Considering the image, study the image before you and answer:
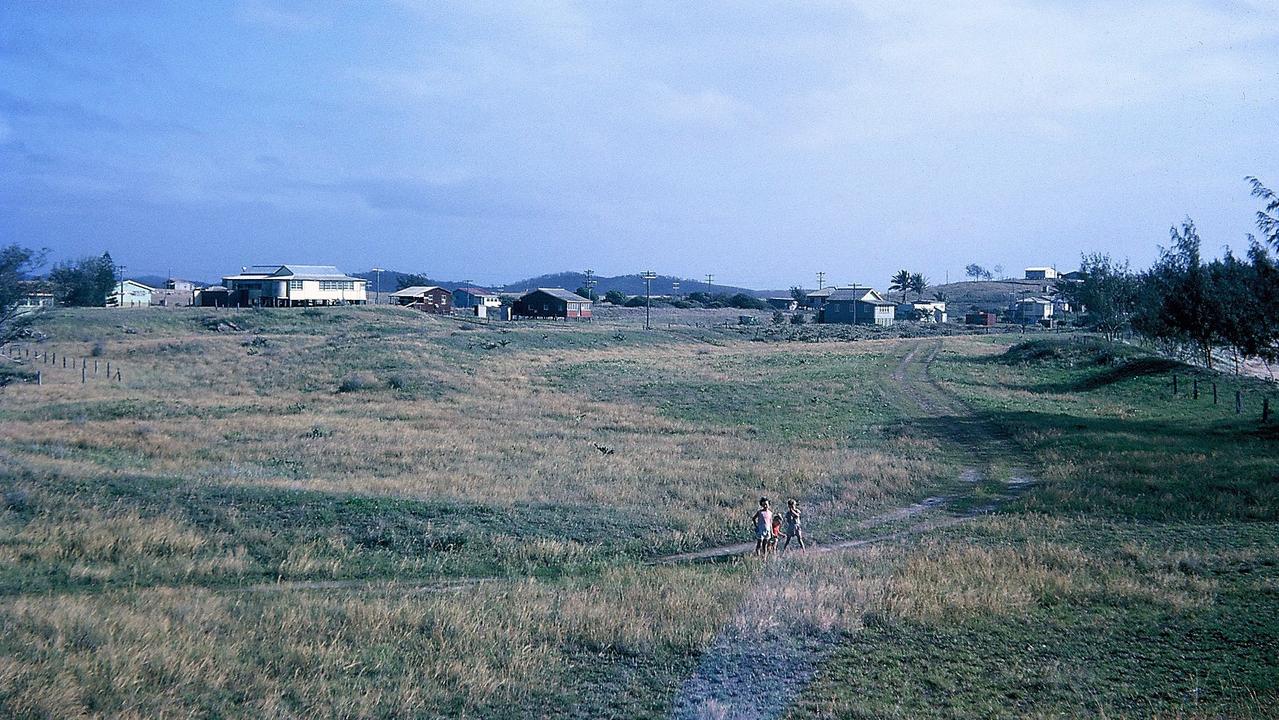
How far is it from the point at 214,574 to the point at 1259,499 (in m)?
21.7

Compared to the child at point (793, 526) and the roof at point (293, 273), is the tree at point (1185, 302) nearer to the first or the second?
the child at point (793, 526)

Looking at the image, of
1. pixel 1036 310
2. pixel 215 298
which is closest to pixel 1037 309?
pixel 1036 310

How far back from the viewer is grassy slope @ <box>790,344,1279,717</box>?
366 inches

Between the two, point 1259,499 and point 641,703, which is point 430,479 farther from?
point 1259,499

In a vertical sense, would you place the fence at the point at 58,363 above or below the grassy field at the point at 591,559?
above

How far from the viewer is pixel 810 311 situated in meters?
168

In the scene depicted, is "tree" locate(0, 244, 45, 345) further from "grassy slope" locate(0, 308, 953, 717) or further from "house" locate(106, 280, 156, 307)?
"house" locate(106, 280, 156, 307)

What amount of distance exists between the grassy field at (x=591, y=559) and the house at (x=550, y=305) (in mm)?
85537

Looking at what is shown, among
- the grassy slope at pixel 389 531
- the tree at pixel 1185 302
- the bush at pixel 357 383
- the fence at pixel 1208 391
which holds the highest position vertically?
the tree at pixel 1185 302

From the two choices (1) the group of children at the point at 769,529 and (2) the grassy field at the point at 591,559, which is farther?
(1) the group of children at the point at 769,529

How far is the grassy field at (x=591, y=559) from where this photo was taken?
934cm

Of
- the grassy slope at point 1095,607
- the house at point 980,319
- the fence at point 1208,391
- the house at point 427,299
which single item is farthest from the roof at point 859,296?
the grassy slope at point 1095,607

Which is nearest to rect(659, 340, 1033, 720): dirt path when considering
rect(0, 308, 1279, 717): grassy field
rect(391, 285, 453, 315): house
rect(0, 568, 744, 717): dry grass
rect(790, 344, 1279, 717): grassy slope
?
rect(0, 308, 1279, 717): grassy field

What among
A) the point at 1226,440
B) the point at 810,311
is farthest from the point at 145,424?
the point at 810,311
